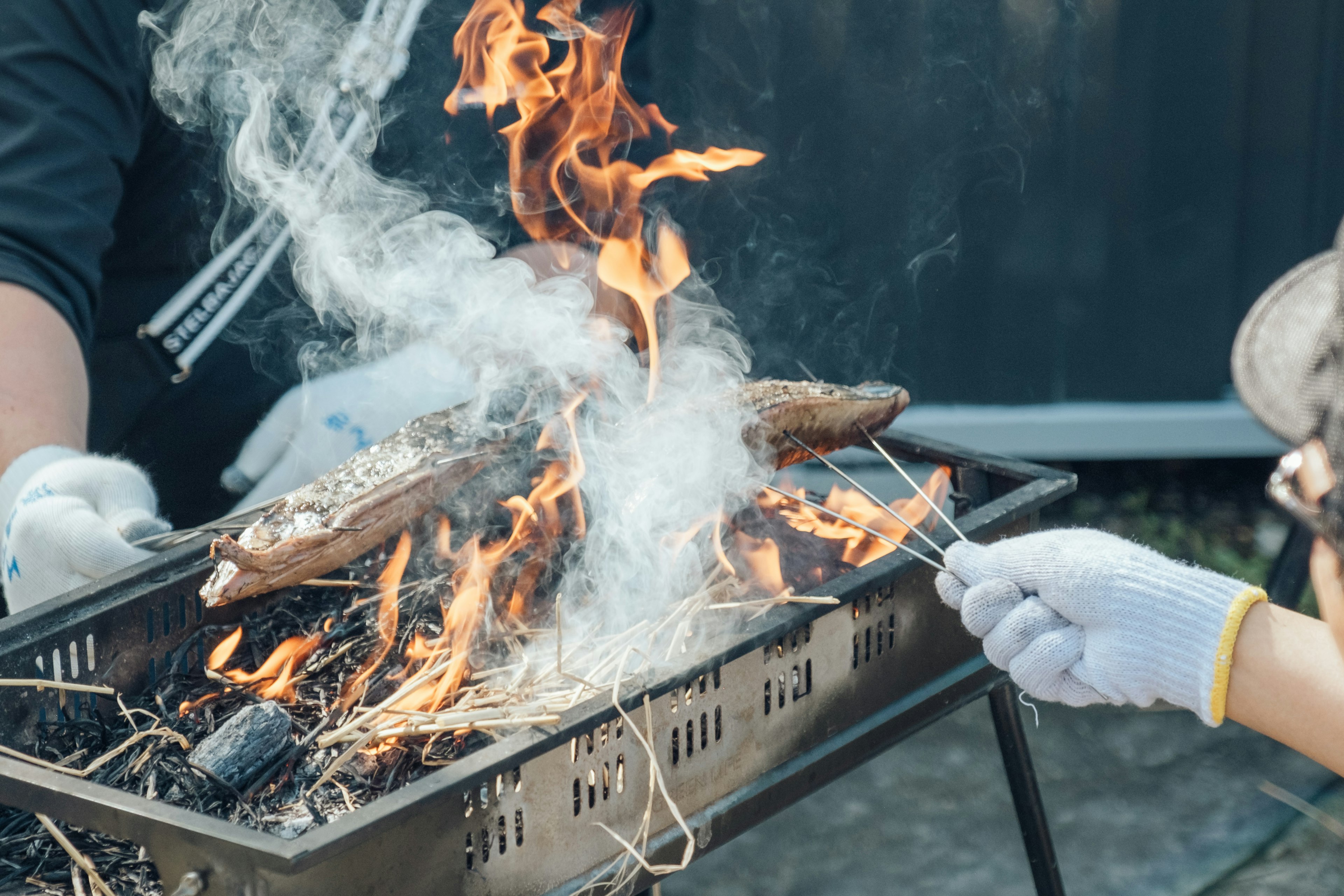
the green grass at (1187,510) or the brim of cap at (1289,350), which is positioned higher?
the brim of cap at (1289,350)

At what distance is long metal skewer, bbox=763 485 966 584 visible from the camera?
6.32 ft

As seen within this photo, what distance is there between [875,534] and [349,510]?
3.18 ft

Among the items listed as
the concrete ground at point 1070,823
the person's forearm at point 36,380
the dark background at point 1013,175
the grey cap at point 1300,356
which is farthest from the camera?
the dark background at point 1013,175

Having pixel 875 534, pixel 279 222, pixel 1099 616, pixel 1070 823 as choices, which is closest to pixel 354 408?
pixel 279 222

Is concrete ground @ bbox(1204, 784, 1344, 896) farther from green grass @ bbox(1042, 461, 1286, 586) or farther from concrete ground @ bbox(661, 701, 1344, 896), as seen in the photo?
green grass @ bbox(1042, 461, 1286, 586)

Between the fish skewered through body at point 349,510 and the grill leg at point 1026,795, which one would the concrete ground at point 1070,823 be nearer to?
the grill leg at point 1026,795

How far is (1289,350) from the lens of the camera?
1.55 m

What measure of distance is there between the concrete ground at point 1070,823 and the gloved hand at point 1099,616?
1652mm

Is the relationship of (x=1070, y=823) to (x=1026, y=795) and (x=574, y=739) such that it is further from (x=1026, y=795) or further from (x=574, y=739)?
(x=574, y=739)

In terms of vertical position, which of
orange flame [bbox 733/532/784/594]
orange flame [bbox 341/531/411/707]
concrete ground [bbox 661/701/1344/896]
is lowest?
concrete ground [bbox 661/701/1344/896]

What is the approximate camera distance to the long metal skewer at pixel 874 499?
1.97m

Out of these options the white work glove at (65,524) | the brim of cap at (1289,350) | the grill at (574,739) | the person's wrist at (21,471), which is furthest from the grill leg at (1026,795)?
the person's wrist at (21,471)

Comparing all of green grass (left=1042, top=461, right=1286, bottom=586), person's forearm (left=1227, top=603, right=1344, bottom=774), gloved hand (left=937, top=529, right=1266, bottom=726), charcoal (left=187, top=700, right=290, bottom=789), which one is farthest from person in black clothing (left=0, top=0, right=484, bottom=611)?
green grass (left=1042, top=461, right=1286, bottom=586)

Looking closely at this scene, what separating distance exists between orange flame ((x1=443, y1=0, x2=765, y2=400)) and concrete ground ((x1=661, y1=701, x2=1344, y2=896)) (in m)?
1.79
